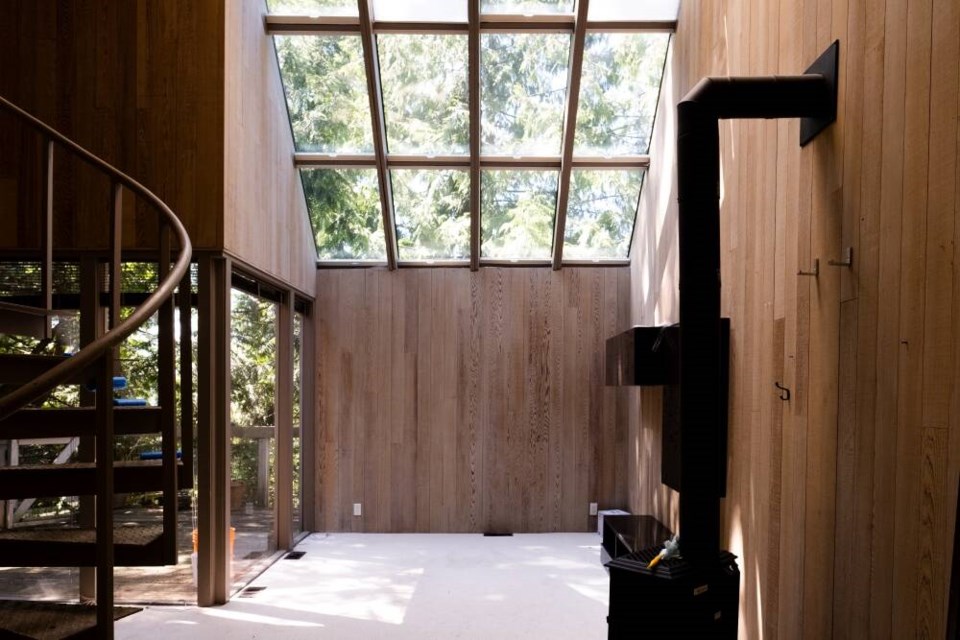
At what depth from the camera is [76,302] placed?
473cm

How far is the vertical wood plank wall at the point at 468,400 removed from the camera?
6.92 meters

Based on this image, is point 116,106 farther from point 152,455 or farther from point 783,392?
point 783,392

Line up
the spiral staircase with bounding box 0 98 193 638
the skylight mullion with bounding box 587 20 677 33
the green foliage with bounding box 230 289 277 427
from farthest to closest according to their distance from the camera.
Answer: the skylight mullion with bounding box 587 20 677 33 → the green foliage with bounding box 230 289 277 427 → the spiral staircase with bounding box 0 98 193 638

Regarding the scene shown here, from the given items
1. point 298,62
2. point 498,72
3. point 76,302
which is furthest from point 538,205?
point 76,302

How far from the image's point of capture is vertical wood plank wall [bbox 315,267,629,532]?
6.92 m

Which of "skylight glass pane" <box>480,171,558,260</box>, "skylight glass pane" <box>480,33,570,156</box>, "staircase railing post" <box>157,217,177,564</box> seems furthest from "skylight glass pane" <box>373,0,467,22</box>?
"staircase railing post" <box>157,217,177,564</box>

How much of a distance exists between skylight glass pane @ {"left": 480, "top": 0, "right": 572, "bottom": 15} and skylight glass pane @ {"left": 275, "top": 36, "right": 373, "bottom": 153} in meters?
1.00

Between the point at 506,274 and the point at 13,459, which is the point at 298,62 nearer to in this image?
the point at 506,274

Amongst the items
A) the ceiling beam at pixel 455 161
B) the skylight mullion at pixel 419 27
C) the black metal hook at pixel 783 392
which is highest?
the skylight mullion at pixel 419 27

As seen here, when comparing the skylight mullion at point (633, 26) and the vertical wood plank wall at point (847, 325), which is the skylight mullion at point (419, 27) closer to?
the skylight mullion at point (633, 26)

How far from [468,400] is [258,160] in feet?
9.42

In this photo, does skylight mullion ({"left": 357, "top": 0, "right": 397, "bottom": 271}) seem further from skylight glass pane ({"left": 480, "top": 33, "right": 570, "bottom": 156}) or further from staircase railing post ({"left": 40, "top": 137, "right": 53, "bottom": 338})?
staircase railing post ({"left": 40, "top": 137, "right": 53, "bottom": 338})

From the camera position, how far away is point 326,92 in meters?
5.89

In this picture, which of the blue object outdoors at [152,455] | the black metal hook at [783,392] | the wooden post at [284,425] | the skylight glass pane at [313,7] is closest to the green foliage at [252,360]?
the wooden post at [284,425]
